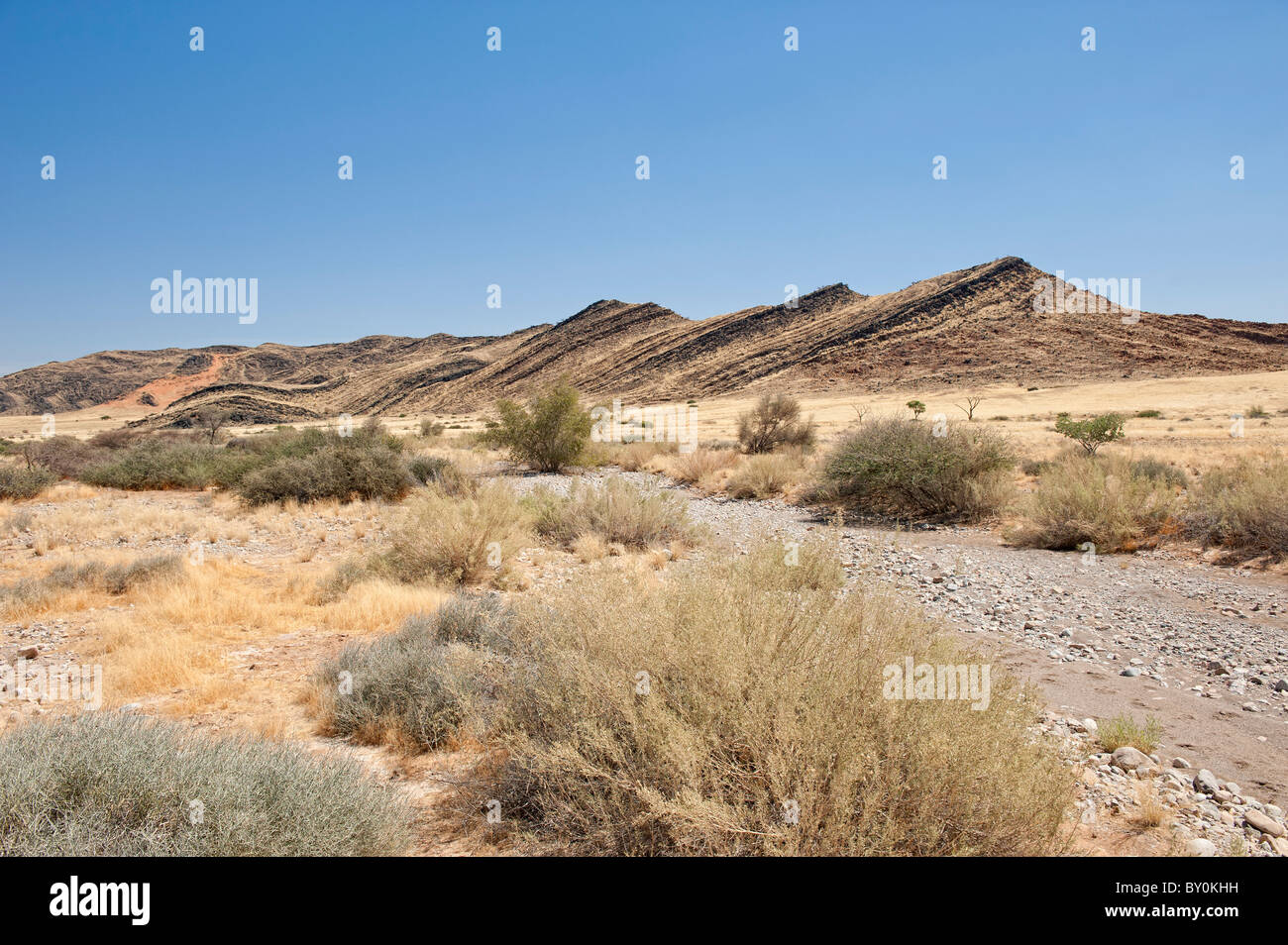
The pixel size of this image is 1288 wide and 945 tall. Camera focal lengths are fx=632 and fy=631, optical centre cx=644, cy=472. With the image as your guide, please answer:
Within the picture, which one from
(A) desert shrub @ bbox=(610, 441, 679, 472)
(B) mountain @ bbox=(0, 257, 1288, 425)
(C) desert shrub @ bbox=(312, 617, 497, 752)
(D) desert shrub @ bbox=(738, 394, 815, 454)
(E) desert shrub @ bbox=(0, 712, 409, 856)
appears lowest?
(C) desert shrub @ bbox=(312, 617, 497, 752)

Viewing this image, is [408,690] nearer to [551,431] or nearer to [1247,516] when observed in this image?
[1247,516]

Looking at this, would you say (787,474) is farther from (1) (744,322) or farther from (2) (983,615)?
(1) (744,322)

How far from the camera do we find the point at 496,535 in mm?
8438

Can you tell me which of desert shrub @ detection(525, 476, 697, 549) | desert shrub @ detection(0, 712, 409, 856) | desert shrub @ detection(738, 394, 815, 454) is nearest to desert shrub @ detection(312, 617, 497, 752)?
desert shrub @ detection(0, 712, 409, 856)

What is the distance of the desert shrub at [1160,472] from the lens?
38.3 feet

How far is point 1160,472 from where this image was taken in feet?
39.0

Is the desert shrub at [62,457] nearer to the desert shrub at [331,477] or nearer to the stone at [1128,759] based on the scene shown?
the desert shrub at [331,477]

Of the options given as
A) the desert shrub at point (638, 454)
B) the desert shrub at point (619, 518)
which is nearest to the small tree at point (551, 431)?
the desert shrub at point (638, 454)

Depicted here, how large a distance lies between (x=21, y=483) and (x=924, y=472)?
2071 centimetres

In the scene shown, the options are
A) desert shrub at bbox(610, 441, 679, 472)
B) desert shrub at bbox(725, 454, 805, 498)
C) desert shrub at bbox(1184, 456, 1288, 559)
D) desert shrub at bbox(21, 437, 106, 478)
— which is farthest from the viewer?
desert shrub at bbox(610, 441, 679, 472)

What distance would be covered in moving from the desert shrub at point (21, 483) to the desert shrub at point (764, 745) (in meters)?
18.5

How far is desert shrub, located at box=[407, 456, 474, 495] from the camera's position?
13.2m

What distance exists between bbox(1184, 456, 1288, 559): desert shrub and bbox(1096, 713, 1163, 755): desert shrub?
6271 mm

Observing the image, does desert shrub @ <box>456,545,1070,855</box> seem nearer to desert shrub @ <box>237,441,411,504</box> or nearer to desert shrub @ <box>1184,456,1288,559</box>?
desert shrub @ <box>1184,456,1288,559</box>
